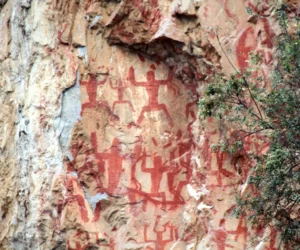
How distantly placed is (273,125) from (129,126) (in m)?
2.72

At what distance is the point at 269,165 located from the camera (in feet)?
27.1

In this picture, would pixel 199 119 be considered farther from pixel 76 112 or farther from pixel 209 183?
pixel 76 112

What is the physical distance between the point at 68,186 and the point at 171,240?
147 centimetres

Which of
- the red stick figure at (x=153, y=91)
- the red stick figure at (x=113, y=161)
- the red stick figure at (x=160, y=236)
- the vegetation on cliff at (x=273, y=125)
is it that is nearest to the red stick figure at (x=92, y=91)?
the red stick figure at (x=113, y=161)

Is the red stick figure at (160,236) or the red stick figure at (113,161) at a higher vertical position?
the red stick figure at (113,161)

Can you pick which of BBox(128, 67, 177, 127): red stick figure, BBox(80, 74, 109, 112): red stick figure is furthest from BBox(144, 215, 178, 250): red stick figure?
BBox(80, 74, 109, 112): red stick figure

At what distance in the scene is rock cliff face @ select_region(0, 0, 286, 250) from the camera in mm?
10195

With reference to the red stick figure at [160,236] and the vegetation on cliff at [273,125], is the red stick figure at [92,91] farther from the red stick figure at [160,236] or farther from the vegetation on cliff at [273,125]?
the vegetation on cliff at [273,125]

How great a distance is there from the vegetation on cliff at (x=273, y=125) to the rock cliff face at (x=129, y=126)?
2.21 ft

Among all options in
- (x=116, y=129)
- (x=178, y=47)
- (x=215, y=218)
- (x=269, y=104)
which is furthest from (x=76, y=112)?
(x=269, y=104)

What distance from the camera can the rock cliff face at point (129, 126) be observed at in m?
10.2

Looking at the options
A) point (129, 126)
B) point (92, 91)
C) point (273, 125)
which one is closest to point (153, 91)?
point (129, 126)

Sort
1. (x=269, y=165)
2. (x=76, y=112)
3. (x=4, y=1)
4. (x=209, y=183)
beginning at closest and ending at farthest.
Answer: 1. (x=269, y=165)
2. (x=209, y=183)
3. (x=76, y=112)
4. (x=4, y=1)

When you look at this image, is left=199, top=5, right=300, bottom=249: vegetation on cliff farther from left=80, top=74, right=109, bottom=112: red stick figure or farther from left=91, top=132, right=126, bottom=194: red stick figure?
left=80, top=74, right=109, bottom=112: red stick figure
